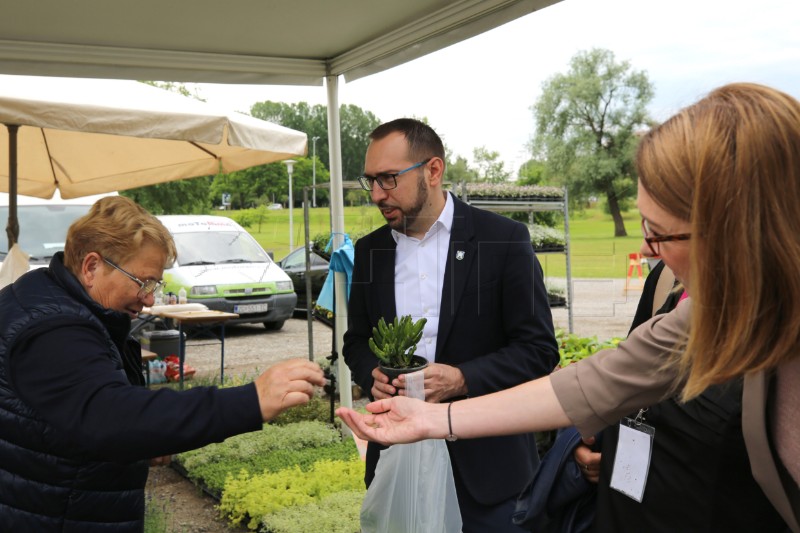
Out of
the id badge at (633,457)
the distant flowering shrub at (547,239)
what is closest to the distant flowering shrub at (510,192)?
the distant flowering shrub at (547,239)

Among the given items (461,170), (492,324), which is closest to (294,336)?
(492,324)

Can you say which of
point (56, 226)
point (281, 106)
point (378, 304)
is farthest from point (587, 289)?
point (281, 106)

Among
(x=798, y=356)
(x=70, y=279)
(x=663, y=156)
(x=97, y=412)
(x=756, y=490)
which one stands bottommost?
(x=756, y=490)

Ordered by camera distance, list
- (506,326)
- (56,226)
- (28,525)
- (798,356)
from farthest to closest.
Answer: (56,226) → (506,326) → (28,525) → (798,356)

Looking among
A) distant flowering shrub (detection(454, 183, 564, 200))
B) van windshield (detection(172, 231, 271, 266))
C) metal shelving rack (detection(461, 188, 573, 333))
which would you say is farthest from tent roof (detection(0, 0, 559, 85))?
van windshield (detection(172, 231, 271, 266))

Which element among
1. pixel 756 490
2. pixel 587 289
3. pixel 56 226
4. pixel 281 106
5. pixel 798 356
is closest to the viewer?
pixel 798 356

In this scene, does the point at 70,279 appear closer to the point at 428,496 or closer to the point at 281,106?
the point at 428,496

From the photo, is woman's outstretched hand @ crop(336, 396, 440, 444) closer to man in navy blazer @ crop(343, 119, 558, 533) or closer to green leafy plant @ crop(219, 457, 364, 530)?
man in navy blazer @ crop(343, 119, 558, 533)

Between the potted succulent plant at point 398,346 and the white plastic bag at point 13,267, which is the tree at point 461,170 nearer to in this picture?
the white plastic bag at point 13,267

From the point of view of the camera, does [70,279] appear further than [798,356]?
Yes

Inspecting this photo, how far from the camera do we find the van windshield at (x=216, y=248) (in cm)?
1188

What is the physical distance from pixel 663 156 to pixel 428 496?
143 centimetres

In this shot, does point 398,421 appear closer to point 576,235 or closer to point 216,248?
point 216,248

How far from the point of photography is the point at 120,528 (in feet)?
6.15
